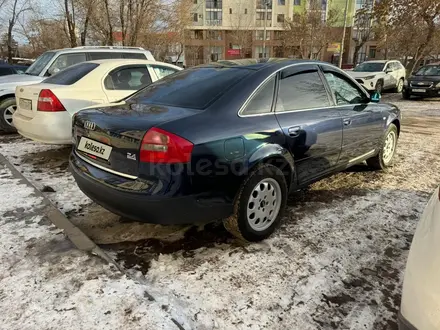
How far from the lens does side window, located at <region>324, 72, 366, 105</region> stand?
3833mm

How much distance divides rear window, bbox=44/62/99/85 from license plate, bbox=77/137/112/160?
252cm

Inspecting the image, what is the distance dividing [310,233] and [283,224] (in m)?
0.28

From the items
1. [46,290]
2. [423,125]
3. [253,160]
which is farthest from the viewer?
[423,125]

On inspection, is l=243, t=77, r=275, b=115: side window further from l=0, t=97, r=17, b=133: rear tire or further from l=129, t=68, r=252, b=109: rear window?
l=0, t=97, r=17, b=133: rear tire

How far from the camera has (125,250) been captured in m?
2.93

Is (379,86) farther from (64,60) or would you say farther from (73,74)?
(73,74)

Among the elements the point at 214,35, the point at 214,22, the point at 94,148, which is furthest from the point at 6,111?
the point at 214,22

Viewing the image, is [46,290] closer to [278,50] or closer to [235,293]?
[235,293]

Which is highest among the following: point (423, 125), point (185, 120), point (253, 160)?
point (185, 120)

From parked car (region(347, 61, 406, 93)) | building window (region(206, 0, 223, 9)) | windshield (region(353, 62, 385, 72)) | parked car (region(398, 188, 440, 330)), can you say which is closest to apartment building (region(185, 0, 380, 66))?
building window (region(206, 0, 223, 9))

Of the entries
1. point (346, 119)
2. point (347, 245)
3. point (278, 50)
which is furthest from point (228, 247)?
point (278, 50)

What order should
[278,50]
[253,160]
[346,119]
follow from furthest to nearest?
[278,50]
[346,119]
[253,160]

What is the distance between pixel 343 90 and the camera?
4.04m

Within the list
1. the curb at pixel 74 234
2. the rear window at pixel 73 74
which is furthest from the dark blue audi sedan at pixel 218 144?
the rear window at pixel 73 74
